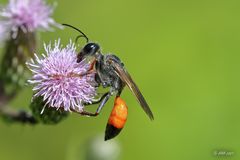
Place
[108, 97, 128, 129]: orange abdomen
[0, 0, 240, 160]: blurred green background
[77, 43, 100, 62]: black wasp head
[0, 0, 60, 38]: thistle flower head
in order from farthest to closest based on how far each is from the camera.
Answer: [0, 0, 240, 160]: blurred green background → [0, 0, 60, 38]: thistle flower head → [77, 43, 100, 62]: black wasp head → [108, 97, 128, 129]: orange abdomen

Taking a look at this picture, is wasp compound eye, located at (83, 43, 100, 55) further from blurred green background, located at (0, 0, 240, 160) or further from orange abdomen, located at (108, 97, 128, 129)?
blurred green background, located at (0, 0, 240, 160)

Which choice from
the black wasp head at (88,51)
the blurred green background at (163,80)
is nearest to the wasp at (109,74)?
the black wasp head at (88,51)

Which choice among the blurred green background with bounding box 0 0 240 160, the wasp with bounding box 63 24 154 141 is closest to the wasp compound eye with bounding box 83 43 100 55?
the wasp with bounding box 63 24 154 141

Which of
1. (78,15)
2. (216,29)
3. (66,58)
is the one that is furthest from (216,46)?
(66,58)

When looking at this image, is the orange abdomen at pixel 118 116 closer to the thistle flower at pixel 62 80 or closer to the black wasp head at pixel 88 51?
the thistle flower at pixel 62 80

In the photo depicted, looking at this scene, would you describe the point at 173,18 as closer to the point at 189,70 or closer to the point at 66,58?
the point at 189,70

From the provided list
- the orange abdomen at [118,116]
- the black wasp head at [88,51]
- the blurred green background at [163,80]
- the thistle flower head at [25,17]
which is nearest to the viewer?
the orange abdomen at [118,116]
